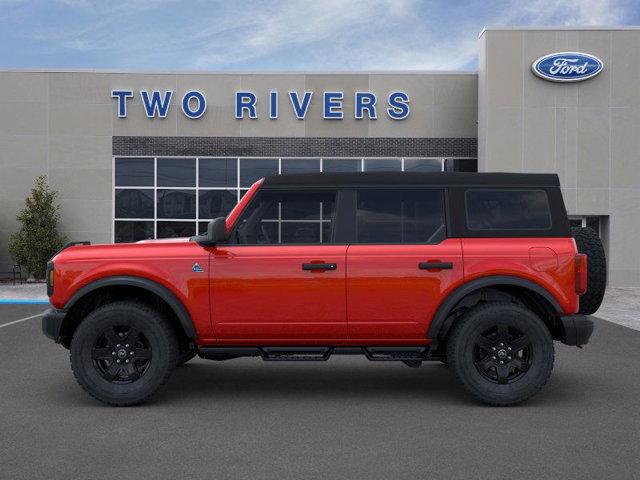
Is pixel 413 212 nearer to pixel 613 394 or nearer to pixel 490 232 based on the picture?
pixel 490 232

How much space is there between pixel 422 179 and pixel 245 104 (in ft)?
55.1

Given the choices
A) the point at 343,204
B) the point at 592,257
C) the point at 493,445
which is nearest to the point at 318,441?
the point at 493,445

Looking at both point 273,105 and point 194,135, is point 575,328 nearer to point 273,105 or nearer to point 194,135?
point 273,105

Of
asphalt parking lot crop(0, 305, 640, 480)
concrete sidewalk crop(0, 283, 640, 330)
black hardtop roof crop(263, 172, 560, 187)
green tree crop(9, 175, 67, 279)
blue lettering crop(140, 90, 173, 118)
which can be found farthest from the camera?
blue lettering crop(140, 90, 173, 118)

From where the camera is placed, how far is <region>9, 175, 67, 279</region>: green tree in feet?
70.0

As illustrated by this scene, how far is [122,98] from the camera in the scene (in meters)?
22.2

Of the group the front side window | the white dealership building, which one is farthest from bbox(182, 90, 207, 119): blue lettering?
the front side window

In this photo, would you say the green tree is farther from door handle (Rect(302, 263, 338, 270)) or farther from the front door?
door handle (Rect(302, 263, 338, 270))

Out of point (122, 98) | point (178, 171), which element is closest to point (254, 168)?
point (178, 171)

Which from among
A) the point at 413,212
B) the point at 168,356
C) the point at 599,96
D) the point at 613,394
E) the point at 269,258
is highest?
the point at 599,96

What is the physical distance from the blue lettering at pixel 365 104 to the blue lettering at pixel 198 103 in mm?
4740

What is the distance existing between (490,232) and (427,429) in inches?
70.4

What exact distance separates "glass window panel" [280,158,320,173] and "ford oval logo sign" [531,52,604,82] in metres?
6.99

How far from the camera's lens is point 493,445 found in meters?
4.84
